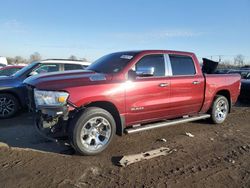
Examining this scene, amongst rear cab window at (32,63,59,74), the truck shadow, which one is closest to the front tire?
the truck shadow

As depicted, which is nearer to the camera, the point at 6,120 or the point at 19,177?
Result: the point at 19,177

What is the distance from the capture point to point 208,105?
688 centimetres

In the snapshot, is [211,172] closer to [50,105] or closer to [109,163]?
[109,163]

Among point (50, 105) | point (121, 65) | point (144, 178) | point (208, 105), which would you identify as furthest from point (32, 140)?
point (208, 105)

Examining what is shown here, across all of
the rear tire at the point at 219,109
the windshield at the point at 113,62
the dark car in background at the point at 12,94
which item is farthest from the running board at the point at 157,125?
the dark car in background at the point at 12,94

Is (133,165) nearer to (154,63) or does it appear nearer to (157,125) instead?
(157,125)

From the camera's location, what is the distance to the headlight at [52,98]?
444 centimetres

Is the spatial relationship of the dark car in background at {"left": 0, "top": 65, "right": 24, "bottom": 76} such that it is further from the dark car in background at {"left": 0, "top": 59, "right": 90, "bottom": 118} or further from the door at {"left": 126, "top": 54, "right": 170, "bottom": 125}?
the door at {"left": 126, "top": 54, "right": 170, "bottom": 125}

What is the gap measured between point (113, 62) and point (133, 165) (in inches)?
91.8

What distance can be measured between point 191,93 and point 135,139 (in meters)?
1.77

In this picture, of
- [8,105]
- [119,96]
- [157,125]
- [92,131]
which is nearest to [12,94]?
[8,105]

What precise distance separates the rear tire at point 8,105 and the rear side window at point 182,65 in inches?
173

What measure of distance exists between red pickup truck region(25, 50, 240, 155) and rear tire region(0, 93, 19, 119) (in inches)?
88.4

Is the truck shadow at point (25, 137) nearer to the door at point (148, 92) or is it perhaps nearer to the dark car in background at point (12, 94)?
the dark car in background at point (12, 94)
